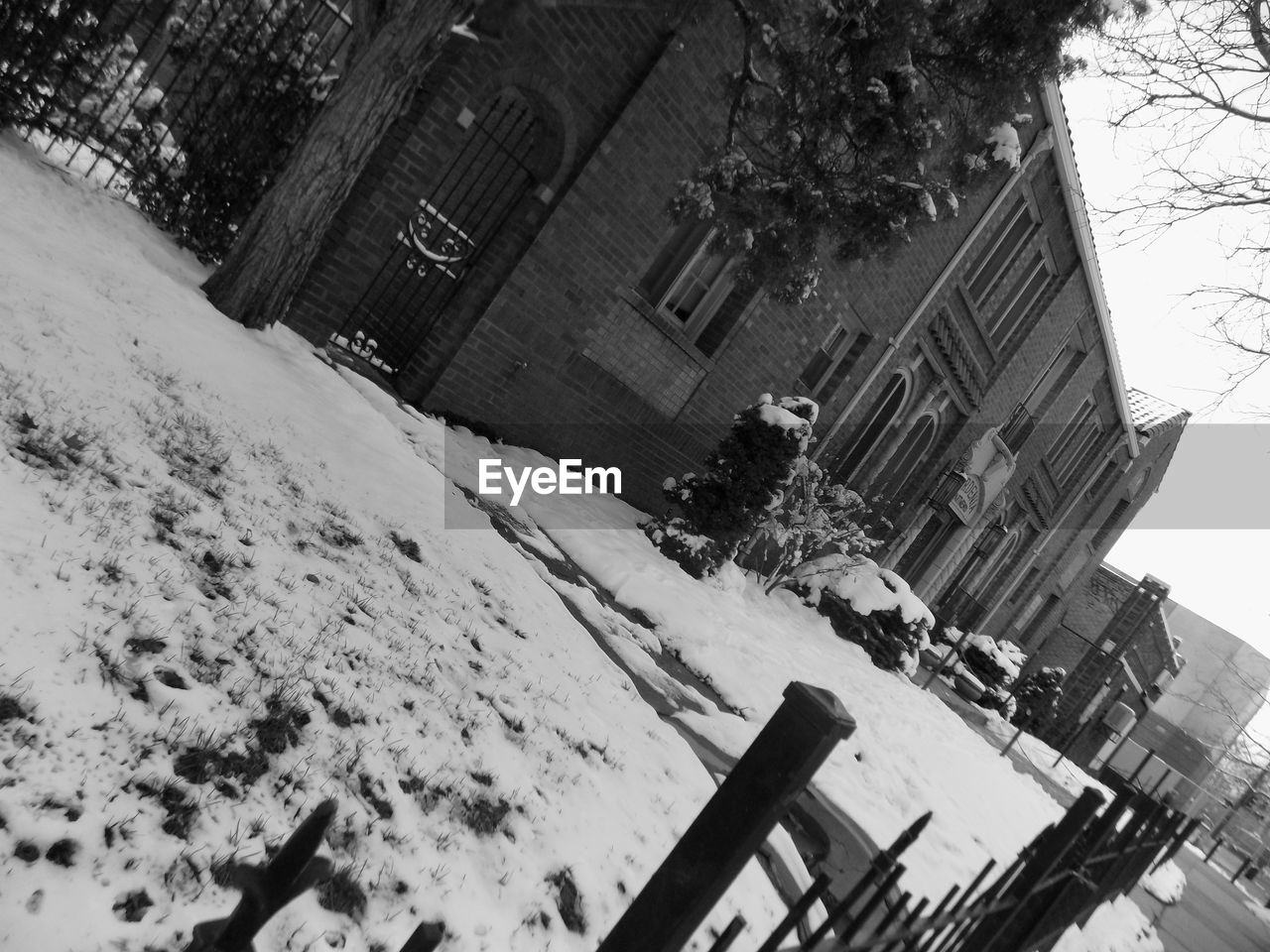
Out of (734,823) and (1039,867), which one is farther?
(1039,867)

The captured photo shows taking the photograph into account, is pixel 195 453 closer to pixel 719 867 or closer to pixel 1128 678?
pixel 719 867

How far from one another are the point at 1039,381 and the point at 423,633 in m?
18.1

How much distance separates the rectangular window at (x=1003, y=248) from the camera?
13719mm

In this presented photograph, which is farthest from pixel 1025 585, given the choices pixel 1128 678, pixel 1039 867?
pixel 1039 867

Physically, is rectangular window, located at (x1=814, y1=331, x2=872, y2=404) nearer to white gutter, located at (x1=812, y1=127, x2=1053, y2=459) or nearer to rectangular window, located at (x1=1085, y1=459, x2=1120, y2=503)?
white gutter, located at (x1=812, y1=127, x2=1053, y2=459)

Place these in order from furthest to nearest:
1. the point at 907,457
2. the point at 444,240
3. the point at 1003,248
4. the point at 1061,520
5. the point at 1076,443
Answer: the point at 1061,520 → the point at 1076,443 → the point at 907,457 → the point at 1003,248 → the point at 444,240

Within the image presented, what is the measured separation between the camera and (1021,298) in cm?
1592

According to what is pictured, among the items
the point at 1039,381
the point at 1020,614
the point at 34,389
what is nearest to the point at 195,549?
the point at 34,389

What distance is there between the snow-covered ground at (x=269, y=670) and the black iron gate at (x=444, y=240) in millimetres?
1777

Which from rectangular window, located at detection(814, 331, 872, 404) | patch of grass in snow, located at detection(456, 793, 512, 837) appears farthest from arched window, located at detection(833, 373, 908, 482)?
patch of grass in snow, located at detection(456, 793, 512, 837)

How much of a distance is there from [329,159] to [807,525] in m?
6.77

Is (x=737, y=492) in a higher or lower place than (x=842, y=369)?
lower

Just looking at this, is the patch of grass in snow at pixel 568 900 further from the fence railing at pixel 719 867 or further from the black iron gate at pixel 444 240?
the black iron gate at pixel 444 240

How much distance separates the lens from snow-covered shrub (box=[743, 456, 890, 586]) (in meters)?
9.77
